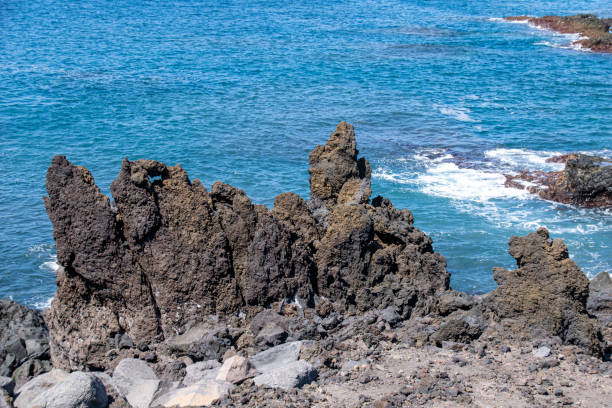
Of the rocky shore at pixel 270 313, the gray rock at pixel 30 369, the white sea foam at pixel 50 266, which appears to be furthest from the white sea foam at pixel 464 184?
Answer: the gray rock at pixel 30 369

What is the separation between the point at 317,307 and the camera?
17859 millimetres

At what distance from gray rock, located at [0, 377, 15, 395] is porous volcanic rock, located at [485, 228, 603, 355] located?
11728 millimetres

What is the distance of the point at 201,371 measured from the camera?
15.3 meters

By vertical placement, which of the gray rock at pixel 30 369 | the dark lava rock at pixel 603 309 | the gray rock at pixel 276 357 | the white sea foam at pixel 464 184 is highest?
the gray rock at pixel 276 357

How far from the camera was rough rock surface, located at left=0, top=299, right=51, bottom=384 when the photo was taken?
16500mm

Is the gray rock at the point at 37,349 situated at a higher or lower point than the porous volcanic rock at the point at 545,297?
lower

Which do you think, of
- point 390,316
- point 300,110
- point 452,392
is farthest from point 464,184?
point 452,392

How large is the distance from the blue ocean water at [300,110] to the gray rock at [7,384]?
10.2 meters

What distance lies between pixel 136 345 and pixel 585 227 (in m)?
22.7

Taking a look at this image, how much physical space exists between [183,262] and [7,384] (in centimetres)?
495

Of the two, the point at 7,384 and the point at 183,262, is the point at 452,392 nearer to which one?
the point at 183,262

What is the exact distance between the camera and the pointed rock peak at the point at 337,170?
70.1 feet

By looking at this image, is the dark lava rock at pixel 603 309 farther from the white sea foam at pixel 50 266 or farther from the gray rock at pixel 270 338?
the white sea foam at pixel 50 266

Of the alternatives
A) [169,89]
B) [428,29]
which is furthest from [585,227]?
[428,29]
